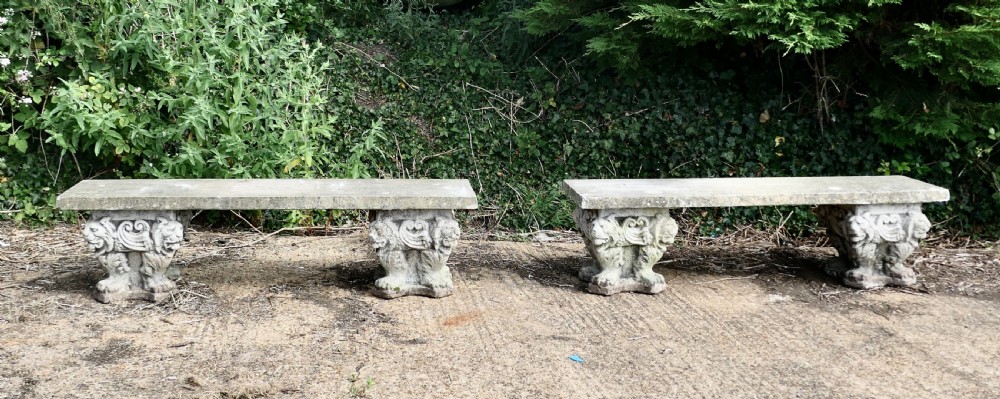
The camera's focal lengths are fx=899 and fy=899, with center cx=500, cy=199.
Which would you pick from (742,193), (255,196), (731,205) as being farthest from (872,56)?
(255,196)

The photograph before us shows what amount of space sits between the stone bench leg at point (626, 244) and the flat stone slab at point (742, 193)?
0.36ft

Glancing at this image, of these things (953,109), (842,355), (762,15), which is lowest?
(842,355)

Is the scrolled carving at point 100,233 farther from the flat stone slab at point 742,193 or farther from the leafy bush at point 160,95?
the flat stone slab at point 742,193

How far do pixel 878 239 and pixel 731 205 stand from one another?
0.97 m

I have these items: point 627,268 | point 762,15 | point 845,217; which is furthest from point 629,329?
point 762,15

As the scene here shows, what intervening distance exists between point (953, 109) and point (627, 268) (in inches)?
103

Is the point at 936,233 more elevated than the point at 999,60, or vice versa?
the point at 999,60

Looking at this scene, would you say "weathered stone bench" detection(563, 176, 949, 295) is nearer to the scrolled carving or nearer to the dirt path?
the dirt path

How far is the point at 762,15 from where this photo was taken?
17.9 ft

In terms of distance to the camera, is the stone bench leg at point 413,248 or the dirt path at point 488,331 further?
the stone bench leg at point 413,248

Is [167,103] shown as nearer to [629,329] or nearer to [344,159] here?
[344,159]

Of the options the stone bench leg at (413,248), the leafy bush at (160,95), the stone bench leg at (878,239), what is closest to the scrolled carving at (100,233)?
the leafy bush at (160,95)

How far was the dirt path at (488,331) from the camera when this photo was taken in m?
3.69

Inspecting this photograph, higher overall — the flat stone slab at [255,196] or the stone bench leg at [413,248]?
the flat stone slab at [255,196]
